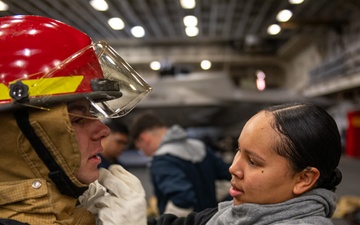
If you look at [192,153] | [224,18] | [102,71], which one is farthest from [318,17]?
[102,71]

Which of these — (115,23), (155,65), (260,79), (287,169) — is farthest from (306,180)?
(260,79)

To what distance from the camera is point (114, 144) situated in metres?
3.74

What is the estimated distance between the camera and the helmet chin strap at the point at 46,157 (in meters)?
1.08

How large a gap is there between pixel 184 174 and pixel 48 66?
A: 75.0 inches

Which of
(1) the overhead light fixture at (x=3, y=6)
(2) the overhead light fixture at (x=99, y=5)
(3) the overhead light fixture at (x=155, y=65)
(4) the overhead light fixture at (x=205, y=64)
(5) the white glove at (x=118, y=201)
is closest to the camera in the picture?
(5) the white glove at (x=118, y=201)

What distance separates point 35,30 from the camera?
46.7 inches

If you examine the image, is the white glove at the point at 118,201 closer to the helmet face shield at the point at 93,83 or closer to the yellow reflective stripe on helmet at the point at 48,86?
the helmet face shield at the point at 93,83

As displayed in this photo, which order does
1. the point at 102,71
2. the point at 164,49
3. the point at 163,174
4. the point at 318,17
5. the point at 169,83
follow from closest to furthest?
the point at 102,71, the point at 163,174, the point at 169,83, the point at 318,17, the point at 164,49

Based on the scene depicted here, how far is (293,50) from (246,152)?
16.4m

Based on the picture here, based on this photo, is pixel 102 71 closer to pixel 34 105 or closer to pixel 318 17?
pixel 34 105

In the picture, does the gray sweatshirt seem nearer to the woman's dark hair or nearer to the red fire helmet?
the woman's dark hair

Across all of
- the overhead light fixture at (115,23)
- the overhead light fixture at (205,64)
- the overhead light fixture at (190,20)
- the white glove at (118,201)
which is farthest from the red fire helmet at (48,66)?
the overhead light fixture at (205,64)

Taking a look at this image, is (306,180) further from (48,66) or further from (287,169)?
(48,66)

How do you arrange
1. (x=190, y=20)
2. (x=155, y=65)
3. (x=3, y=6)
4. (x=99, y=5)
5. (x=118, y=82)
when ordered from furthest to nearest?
(x=155, y=65)
(x=190, y=20)
(x=99, y=5)
(x=3, y=6)
(x=118, y=82)
